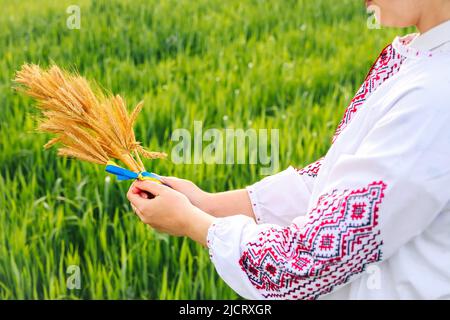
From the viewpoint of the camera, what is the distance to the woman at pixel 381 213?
0.94 metres

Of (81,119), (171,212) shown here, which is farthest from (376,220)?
(81,119)

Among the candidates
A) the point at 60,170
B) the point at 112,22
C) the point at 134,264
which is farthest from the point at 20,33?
the point at 134,264

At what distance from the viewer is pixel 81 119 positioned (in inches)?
50.6

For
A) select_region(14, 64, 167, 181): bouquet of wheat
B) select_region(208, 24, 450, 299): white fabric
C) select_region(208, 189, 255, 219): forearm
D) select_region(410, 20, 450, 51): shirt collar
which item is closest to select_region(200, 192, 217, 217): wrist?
Answer: select_region(208, 189, 255, 219): forearm

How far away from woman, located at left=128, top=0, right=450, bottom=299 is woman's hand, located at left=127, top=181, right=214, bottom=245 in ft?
0.06

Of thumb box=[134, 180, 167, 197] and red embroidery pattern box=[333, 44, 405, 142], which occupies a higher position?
red embroidery pattern box=[333, 44, 405, 142]

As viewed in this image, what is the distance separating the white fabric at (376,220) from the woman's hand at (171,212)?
49 mm

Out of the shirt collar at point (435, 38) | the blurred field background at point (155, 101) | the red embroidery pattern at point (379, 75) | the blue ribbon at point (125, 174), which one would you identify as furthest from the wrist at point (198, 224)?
the blurred field background at point (155, 101)

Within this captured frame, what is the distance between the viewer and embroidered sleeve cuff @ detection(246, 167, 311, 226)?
50.8 inches

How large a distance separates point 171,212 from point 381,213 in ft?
1.13

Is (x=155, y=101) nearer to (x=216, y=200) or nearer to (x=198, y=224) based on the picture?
(x=216, y=200)

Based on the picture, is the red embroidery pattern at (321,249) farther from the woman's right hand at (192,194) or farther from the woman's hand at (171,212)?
the woman's right hand at (192,194)

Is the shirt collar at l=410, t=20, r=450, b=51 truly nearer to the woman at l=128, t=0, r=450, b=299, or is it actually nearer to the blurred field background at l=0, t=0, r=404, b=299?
the woman at l=128, t=0, r=450, b=299
